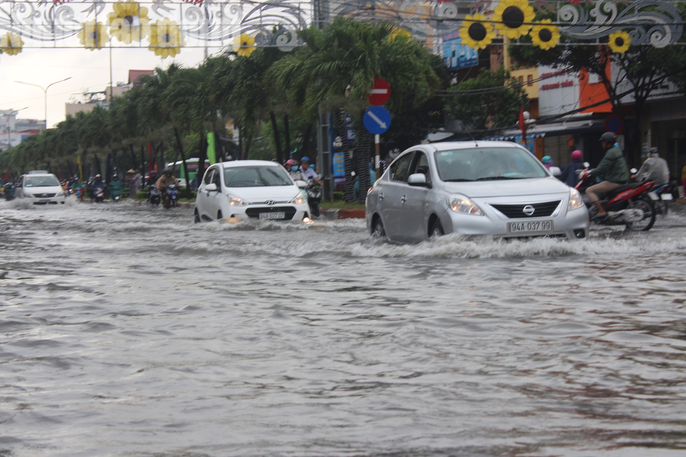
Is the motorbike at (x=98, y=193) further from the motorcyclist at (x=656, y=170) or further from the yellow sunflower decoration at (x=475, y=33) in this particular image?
the motorcyclist at (x=656, y=170)

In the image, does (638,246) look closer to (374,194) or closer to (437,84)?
(374,194)

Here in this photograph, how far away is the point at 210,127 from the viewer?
157ft

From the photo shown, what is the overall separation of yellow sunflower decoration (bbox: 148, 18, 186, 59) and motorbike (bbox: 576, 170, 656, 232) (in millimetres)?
12553

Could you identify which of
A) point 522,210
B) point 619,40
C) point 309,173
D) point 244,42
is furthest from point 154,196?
point 522,210

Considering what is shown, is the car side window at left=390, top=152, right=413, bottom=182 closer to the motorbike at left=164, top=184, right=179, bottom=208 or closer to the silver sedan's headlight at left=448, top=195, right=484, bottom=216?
the silver sedan's headlight at left=448, top=195, right=484, bottom=216

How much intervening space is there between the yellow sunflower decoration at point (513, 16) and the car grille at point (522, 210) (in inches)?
508

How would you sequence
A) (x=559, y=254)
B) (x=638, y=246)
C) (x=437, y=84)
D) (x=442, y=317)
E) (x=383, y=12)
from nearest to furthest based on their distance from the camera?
1. (x=442, y=317)
2. (x=559, y=254)
3. (x=638, y=246)
4. (x=383, y=12)
5. (x=437, y=84)

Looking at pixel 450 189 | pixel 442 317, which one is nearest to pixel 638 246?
pixel 450 189

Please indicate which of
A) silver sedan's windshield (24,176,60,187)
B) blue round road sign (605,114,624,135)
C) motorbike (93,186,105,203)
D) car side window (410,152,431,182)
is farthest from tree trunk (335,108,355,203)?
motorbike (93,186,105,203)

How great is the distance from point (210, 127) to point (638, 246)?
3796 centimetres

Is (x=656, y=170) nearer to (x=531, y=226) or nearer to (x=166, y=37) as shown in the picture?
(x=531, y=226)

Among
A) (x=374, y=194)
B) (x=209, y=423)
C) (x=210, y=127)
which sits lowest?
(x=209, y=423)

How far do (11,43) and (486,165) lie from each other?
16.9 meters

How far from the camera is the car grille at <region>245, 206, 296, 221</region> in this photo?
18297 mm
